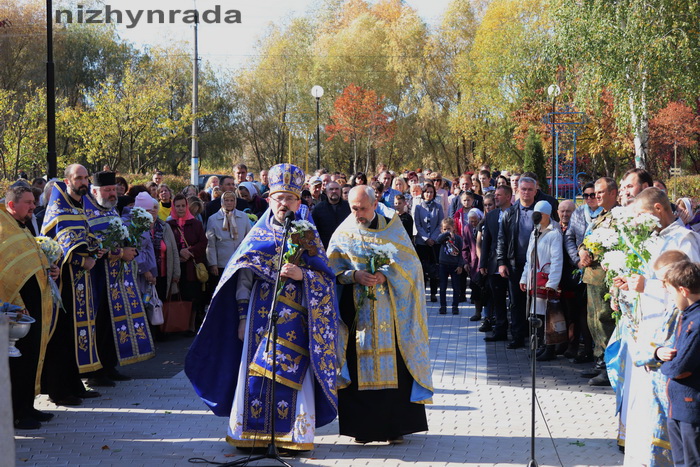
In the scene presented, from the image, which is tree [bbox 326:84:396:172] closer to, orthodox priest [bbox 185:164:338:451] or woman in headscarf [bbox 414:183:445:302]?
woman in headscarf [bbox 414:183:445:302]

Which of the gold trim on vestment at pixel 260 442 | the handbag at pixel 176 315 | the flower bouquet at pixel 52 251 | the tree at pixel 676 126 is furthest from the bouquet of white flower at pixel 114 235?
the tree at pixel 676 126

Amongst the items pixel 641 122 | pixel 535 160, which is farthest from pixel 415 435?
pixel 535 160

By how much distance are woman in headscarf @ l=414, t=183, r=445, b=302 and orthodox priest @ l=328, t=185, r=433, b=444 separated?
8.12 metres

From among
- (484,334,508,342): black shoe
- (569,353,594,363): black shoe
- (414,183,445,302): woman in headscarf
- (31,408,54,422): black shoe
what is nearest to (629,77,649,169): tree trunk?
(414,183,445,302): woman in headscarf

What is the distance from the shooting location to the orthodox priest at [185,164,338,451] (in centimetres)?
655

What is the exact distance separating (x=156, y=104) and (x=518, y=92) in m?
22.1

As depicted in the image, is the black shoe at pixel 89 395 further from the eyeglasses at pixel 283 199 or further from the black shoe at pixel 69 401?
the eyeglasses at pixel 283 199

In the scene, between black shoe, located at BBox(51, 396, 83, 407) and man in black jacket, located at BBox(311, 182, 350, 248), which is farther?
man in black jacket, located at BBox(311, 182, 350, 248)

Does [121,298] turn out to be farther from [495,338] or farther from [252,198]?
[252,198]

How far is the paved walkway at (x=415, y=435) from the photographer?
6.60 m

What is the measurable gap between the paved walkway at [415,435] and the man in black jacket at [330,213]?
9.64 feet

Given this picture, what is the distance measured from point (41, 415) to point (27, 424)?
0.99ft

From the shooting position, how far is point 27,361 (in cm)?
738

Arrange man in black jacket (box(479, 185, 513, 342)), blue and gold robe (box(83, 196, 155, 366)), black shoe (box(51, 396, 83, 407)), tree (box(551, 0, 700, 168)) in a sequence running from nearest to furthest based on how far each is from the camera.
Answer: black shoe (box(51, 396, 83, 407)), blue and gold robe (box(83, 196, 155, 366)), man in black jacket (box(479, 185, 513, 342)), tree (box(551, 0, 700, 168))
